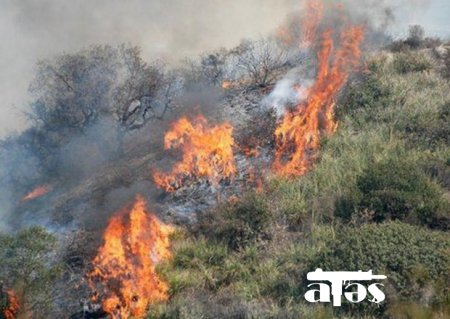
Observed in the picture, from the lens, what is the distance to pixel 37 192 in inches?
799

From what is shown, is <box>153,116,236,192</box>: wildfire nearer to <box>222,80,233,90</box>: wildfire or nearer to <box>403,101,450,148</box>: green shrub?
<box>222,80,233,90</box>: wildfire

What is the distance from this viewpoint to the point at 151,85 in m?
22.9

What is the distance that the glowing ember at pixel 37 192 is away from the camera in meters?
19.8

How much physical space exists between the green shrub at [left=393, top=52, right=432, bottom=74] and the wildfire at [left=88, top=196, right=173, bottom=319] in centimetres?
1362

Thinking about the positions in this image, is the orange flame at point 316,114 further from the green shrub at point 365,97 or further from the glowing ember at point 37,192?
the glowing ember at point 37,192

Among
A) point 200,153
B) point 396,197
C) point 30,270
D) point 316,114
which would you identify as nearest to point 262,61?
point 316,114

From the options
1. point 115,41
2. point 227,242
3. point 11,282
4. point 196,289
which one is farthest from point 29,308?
point 115,41

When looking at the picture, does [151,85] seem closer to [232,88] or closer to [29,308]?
[232,88]

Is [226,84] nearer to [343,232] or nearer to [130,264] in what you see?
[343,232]

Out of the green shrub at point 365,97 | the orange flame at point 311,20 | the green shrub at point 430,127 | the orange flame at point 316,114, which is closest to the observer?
the green shrub at point 430,127

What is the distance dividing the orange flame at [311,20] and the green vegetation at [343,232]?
17.5 ft

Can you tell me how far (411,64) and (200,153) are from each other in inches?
429

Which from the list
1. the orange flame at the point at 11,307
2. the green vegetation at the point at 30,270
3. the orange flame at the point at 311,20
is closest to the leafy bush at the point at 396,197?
the green vegetation at the point at 30,270

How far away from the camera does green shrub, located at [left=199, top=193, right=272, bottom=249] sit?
1305 cm
